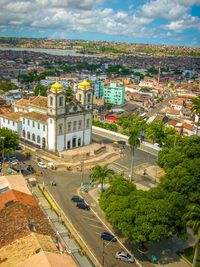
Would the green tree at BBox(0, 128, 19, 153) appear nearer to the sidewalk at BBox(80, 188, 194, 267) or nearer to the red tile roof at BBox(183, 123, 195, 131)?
the sidewalk at BBox(80, 188, 194, 267)

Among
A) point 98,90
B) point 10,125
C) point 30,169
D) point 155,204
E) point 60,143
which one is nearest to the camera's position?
point 155,204

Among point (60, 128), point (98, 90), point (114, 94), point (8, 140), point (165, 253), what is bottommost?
point (165, 253)

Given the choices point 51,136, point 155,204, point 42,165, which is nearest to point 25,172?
point 42,165

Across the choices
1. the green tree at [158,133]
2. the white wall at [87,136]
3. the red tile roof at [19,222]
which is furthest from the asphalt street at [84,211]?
the white wall at [87,136]

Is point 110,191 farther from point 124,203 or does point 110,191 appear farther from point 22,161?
point 22,161

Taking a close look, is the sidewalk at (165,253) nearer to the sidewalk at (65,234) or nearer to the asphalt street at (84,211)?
the asphalt street at (84,211)

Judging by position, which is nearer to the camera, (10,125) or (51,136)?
(51,136)

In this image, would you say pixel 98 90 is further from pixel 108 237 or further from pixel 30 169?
pixel 108 237

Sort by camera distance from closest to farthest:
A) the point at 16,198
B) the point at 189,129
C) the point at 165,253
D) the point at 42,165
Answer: the point at 165,253, the point at 16,198, the point at 42,165, the point at 189,129

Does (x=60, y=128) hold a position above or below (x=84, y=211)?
above
